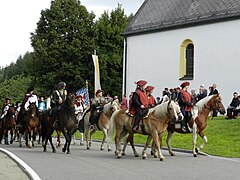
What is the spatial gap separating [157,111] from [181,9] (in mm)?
25314

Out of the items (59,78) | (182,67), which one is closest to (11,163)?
(182,67)

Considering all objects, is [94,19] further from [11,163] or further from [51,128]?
[11,163]

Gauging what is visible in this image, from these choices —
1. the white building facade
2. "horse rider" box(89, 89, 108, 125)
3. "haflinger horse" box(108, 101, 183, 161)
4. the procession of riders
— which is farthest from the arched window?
"haflinger horse" box(108, 101, 183, 161)

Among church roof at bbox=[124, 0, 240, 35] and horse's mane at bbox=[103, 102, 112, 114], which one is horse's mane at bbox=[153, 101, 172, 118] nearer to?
horse's mane at bbox=[103, 102, 112, 114]

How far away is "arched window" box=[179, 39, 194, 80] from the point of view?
37.8 metres

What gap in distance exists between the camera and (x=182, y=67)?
3841 cm

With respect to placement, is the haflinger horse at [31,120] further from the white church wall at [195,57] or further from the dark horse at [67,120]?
the white church wall at [195,57]

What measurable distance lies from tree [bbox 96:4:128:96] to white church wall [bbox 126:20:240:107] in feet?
57.4

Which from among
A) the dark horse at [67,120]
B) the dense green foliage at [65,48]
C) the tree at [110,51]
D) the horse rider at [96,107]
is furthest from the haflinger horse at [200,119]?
the tree at [110,51]

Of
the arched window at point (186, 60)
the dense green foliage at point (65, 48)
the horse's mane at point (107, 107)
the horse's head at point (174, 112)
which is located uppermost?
the dense green foliage at point (65, 48)

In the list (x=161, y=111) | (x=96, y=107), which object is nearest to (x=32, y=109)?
(x=96, y=107)

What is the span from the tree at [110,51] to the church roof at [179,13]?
17013 mm

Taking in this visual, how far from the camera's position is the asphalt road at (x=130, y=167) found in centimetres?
1125

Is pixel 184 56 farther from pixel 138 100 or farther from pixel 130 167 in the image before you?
pixel 130 167
